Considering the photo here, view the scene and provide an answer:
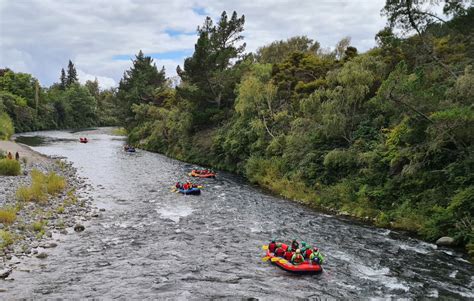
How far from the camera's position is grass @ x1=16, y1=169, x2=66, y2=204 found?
23.6 m

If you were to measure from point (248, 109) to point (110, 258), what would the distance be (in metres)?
27.5

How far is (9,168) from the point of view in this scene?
2988 cm

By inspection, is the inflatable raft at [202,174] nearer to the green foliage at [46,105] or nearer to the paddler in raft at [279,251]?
the paddler in raft at [279,251]

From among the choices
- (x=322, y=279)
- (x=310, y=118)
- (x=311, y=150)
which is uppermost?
(x=310, y=118)

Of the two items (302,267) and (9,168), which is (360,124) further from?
(9,168)

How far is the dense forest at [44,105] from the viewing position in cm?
9331

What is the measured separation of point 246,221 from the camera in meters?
23.2

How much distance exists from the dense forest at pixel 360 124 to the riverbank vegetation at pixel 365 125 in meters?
0.08

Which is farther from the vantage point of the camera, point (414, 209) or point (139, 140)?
point (139, 140)

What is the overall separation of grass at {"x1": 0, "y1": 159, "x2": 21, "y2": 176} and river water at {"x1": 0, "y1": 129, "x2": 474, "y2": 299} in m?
7.72

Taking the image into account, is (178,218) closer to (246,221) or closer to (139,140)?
(246,221)

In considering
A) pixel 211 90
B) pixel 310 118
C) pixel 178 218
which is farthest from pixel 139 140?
pixel 178 218

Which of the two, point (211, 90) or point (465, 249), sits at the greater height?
point (211, 90)

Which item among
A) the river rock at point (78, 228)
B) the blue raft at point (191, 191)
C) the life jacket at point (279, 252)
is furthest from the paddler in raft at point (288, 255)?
the blue raft at point (191, 191)
